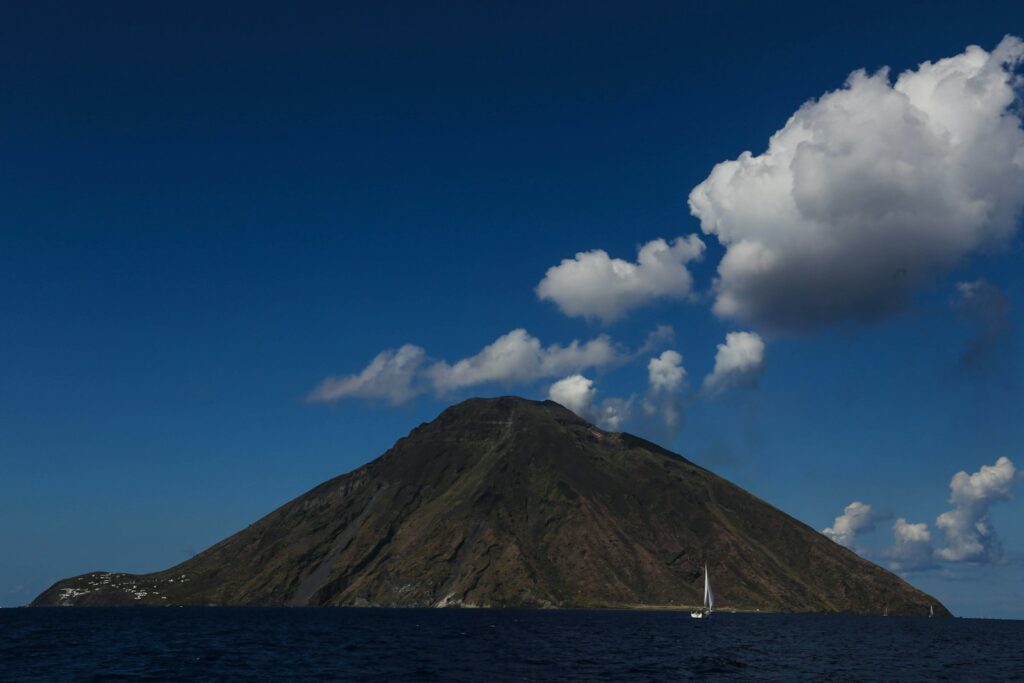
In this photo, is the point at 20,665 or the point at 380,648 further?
the point at 380,648

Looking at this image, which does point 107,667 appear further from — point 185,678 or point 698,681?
point 698,681

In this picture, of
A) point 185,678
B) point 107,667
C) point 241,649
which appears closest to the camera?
point 185,678

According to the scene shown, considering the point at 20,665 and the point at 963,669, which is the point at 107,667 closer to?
the point at 20,665

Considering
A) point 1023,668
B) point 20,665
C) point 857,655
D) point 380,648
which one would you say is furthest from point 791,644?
point 20,665

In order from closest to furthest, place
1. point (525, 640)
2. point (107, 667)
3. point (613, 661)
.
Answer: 1. point (107, 667)
2. point (613, 661)
3. point (525, 640)

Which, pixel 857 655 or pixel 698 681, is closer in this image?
pixel 698 681

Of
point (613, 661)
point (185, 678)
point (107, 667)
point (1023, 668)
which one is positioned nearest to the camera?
point (185, 678)

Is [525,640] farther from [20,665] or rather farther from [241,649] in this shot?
[20,665]

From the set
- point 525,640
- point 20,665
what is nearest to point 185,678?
point 20,665

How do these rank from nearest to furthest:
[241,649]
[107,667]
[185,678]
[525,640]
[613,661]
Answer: [185,678]
[107,667]
[613,661]
[241,649]
[525,640]
